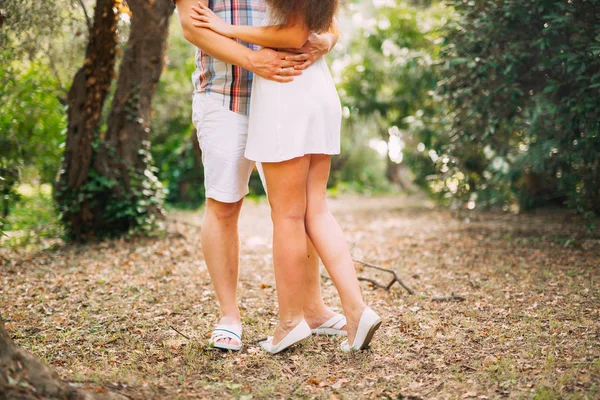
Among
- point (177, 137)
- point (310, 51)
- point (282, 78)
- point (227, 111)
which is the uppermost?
point (310, 51)

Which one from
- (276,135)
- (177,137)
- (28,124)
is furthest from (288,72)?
(177,137)

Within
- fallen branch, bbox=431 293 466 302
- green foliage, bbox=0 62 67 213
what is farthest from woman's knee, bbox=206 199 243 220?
green foliage, bbox=0 62 67 213

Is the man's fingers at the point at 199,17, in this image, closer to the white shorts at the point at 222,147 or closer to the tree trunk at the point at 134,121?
the white shorts at the point at 222,147

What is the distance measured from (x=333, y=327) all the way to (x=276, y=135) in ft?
3.31

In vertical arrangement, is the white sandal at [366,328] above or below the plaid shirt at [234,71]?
below

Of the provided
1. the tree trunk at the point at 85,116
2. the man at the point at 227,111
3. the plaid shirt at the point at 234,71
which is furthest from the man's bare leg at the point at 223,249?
the tree trunk at the point at 85,116

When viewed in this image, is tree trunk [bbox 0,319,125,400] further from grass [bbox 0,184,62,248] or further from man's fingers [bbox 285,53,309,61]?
grass [bbox 0,184,62,248]

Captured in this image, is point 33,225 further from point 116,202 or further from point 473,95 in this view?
point 473,95

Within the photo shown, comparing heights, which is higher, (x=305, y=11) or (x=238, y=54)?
(x=305, y=11)

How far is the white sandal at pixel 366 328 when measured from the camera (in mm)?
2293

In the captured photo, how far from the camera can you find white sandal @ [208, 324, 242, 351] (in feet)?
8.00

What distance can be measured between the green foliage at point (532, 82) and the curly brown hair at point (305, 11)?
2111 mm

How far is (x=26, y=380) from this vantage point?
1.68 m

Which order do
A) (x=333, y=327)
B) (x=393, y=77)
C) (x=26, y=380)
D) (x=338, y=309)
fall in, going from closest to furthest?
1. (x=26, y=380)
2. (x=333, y=327)
3. (x=338, y=309)
4. (x=393, y=77)
